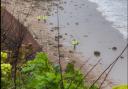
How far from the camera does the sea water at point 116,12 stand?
14.5 meters

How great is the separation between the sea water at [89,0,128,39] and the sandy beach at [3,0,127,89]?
0.25m

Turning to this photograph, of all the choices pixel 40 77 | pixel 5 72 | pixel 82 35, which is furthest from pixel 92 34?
pixel 5 72

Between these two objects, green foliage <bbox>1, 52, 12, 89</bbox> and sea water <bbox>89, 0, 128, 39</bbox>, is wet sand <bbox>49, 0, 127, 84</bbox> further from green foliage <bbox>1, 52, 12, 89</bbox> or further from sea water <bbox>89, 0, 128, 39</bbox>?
green foliage <bbox>1, 52, 12, 89</bbox>

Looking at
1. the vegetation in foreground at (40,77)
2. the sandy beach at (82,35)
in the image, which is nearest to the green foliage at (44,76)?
the vegetation in foreground at (40,77)

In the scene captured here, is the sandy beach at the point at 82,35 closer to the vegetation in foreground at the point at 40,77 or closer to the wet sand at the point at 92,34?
the wet sand at the point at 92,34

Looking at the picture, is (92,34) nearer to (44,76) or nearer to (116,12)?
(116,12)

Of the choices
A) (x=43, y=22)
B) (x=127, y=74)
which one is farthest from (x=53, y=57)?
(x=43, y=22)

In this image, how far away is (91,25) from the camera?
A: 1440 cm

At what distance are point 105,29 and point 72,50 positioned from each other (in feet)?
9.38

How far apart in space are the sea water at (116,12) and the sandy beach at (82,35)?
254 millimetres

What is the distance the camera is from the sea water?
14523 millimetres

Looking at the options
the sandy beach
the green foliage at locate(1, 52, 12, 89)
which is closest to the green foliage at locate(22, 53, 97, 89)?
the green foliage at locate(1, 52, 12, 89)

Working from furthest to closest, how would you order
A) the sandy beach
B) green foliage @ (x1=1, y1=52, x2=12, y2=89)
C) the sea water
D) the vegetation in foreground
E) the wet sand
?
Answer: the sea water < the wet sand < the sandy beach < the vegetation in foreground < green foliage @ (x1=1, y1=52, x2=12, y2=89)

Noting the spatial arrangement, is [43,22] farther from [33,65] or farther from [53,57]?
[33,65]
